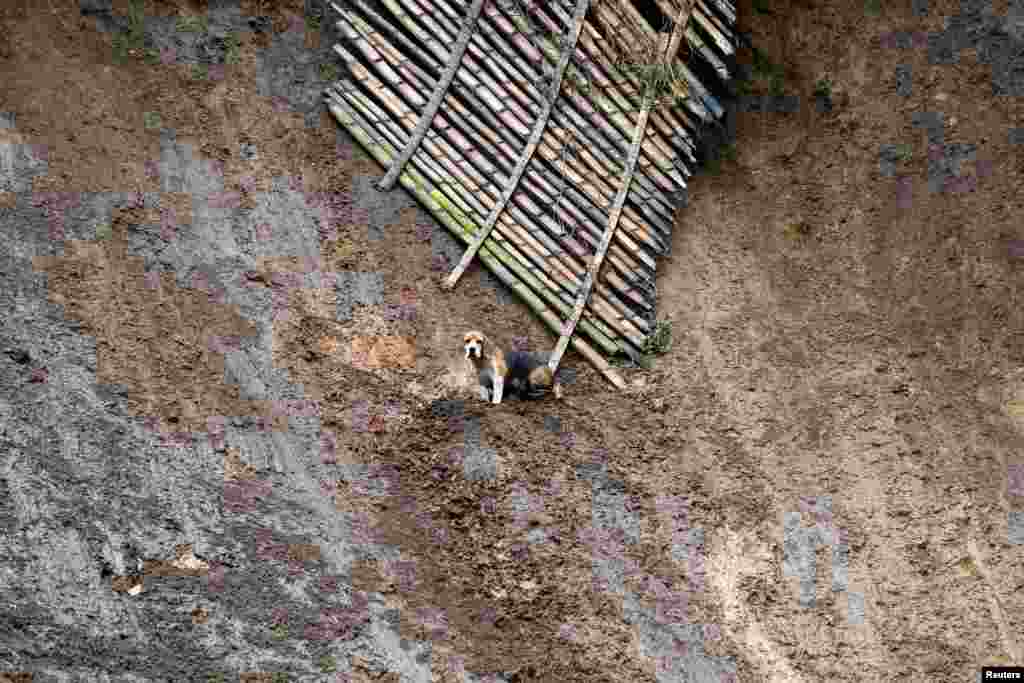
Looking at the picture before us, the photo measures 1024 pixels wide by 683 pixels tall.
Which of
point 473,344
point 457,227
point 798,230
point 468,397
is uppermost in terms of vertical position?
point 798,230

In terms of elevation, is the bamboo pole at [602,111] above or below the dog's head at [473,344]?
above

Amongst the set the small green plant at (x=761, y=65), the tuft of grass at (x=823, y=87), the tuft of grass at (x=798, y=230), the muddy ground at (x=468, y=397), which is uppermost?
the tuft of grass at (x=823, y=87)

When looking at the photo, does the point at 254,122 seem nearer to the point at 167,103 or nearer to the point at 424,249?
the point at 167,103

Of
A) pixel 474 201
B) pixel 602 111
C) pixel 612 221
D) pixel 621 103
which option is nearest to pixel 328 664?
pixel 474 201

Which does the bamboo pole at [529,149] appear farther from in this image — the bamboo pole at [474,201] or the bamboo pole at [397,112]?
the bamboo pole at [397,112]

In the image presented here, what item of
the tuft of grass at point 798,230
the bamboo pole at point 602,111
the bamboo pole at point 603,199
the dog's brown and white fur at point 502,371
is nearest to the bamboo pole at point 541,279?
the bamboo pole at point 603,199

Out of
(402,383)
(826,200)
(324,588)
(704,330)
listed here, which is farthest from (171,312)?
(826,200)

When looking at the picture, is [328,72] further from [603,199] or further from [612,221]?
[612,221]
